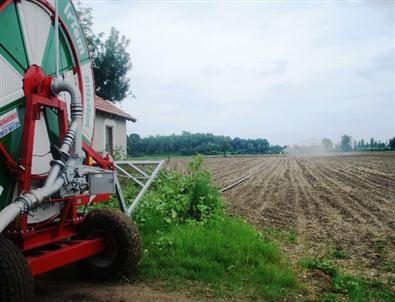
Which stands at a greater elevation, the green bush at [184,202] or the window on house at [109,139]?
the window on house at [109,139]

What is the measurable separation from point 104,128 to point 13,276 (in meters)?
13.6

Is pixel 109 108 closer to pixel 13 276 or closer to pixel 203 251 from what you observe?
pixel 203 251

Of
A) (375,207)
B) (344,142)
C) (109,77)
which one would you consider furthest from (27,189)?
(344,142)

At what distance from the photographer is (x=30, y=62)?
4.33m

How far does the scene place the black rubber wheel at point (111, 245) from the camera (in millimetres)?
4852

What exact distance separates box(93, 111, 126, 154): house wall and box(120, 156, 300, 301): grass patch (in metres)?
6.49

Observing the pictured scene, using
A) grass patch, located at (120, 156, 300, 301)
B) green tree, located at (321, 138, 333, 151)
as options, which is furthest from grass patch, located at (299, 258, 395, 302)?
green tree, located at (321, 138, 333, 151)

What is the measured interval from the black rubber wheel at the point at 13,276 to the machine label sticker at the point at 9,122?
1035 millimetres

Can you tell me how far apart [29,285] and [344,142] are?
11807cm

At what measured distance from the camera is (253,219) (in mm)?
9812

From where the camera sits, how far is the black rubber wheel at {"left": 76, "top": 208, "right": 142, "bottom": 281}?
4.85 m

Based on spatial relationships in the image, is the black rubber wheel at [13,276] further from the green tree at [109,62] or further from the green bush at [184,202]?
the green tree at [109,62]

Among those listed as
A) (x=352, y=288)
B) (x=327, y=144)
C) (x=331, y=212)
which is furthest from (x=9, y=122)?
(x=327, y=144)

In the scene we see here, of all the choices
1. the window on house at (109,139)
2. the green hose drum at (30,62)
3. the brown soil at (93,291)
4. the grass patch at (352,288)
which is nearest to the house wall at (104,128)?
the window on house at (109,139)
